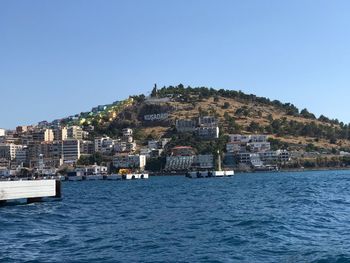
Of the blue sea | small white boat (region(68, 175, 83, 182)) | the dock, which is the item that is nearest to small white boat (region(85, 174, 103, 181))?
small white boat (region(68, 175, 83, 182))

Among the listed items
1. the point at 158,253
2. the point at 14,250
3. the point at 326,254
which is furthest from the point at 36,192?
the point at 326,254

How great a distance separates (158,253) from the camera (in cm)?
2088

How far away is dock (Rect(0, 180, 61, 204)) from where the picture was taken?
152ft

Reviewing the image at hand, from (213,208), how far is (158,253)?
1898 cm

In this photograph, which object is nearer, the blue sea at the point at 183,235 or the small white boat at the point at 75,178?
the blue sea at the point at 183,235

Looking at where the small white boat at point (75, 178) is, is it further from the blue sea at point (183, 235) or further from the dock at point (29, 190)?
the blue sea at point (183, 235)

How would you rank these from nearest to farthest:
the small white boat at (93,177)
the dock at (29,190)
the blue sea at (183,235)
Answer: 1. the blue sea at (183,235)
2. the dock at (29,190)
3. the small white boat at (93,177)

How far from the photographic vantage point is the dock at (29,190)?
4628 cm

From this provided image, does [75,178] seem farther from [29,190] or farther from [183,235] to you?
[183,235]

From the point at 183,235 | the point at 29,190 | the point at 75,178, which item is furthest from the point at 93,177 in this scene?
the point at 183,235

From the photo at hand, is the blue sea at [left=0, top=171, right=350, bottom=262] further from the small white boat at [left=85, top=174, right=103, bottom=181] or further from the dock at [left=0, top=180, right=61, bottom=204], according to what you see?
Answer: the small white boat at [left=85, top=174, right=103, bottom=181]

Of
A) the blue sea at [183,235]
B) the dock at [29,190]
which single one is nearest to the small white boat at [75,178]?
the dock at [29,190]

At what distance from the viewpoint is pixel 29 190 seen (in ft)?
160

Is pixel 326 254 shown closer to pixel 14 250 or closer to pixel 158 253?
pixel 158 253
